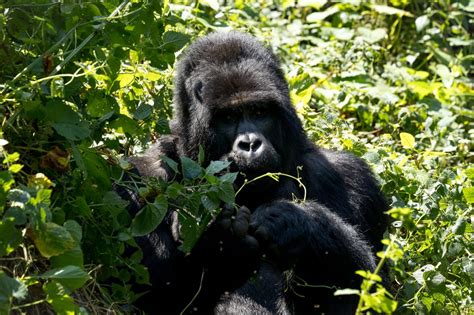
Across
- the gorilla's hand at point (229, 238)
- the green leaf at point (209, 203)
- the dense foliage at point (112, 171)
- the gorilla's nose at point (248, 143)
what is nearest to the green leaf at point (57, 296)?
the dense foliage at point (112, 171)

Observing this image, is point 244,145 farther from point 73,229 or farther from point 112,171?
point 73,229

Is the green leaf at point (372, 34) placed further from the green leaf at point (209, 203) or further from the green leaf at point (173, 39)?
the green leaf at point (209, 203)

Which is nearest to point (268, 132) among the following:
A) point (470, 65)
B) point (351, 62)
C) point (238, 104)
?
point (238, 104)

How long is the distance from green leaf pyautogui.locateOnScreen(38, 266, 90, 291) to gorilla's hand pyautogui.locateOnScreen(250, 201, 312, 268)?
131 cm

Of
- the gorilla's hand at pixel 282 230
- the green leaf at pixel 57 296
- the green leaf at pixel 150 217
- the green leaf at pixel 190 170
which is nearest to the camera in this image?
the green leaf at pixel 57 296

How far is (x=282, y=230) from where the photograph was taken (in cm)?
477

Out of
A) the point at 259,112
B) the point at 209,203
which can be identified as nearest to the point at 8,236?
the point at 209,203

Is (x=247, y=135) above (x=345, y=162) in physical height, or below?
above

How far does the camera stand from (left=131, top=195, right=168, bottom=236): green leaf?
425 centimetres

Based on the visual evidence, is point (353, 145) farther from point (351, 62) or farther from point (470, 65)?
point (470, 65)

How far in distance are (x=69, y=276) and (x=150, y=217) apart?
0.78 meters

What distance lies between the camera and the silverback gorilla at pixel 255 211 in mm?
4844

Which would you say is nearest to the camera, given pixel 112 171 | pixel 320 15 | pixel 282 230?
pixel 112 171

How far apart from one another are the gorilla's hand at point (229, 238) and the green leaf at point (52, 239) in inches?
41.6
